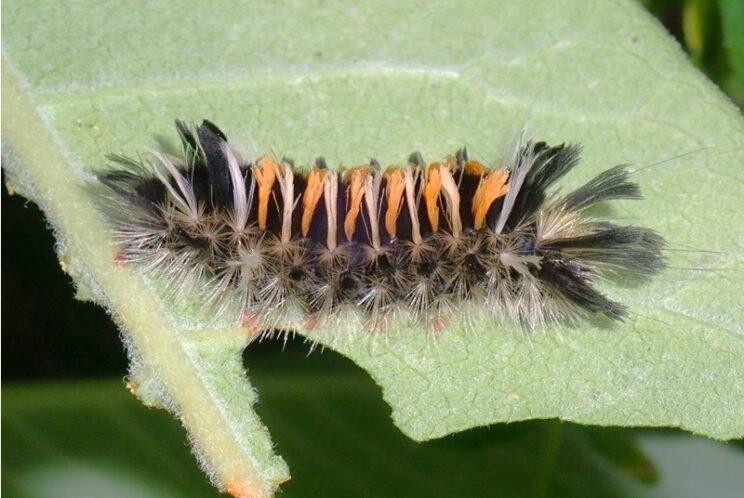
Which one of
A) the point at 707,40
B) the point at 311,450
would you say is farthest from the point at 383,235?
the point at 707,40

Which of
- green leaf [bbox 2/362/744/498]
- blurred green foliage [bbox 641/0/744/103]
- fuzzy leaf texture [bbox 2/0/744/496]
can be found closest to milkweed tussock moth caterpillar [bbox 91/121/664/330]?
fuzzy leaf texture [bbox 2/0/744/496]

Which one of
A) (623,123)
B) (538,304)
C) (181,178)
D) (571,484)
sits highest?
(181,178)

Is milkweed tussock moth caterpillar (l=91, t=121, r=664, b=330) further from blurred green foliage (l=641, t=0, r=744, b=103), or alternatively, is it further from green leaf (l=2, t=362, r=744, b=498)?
blurred green foliage (l=641, t=0, r=744, b=103)

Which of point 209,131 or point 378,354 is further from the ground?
point 209,131

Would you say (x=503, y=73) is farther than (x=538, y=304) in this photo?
Yes

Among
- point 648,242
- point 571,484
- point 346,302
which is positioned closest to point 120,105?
point 346,302

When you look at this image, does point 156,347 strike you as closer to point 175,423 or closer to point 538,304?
point 175,423
